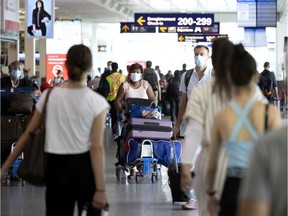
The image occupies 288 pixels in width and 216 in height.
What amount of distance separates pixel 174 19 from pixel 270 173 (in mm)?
32086

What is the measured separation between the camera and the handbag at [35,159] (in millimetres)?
4781

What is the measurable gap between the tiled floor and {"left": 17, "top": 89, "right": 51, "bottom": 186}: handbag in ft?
12.7

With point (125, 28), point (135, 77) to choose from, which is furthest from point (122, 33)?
point (135, 77)

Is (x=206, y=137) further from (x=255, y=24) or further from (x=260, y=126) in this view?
(x=255, y=24)

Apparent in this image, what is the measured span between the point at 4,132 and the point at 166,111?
20421 mm

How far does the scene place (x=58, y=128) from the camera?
188 inches

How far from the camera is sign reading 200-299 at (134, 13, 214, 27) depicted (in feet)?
111

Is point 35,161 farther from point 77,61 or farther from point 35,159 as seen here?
point 77,61

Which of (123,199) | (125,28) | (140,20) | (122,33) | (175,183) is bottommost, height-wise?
(123,199)

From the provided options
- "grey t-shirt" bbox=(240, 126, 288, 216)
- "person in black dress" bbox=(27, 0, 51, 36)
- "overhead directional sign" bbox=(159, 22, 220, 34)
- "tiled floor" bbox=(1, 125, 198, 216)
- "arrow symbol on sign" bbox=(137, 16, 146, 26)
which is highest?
"arrow symbol on sign" bbox=(137, 16, 146, 26)

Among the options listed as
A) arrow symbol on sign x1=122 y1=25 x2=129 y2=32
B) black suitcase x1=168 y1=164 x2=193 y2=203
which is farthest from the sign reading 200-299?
black suitcase x1=168 y1=164 x2=193 y2=203

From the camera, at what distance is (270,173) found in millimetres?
2334

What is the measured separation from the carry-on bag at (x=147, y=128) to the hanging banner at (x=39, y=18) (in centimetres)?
539

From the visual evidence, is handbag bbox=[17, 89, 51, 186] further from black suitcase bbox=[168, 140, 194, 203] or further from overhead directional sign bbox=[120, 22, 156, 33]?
overhead directional sign bbox=[120, 22, 156, 33]
